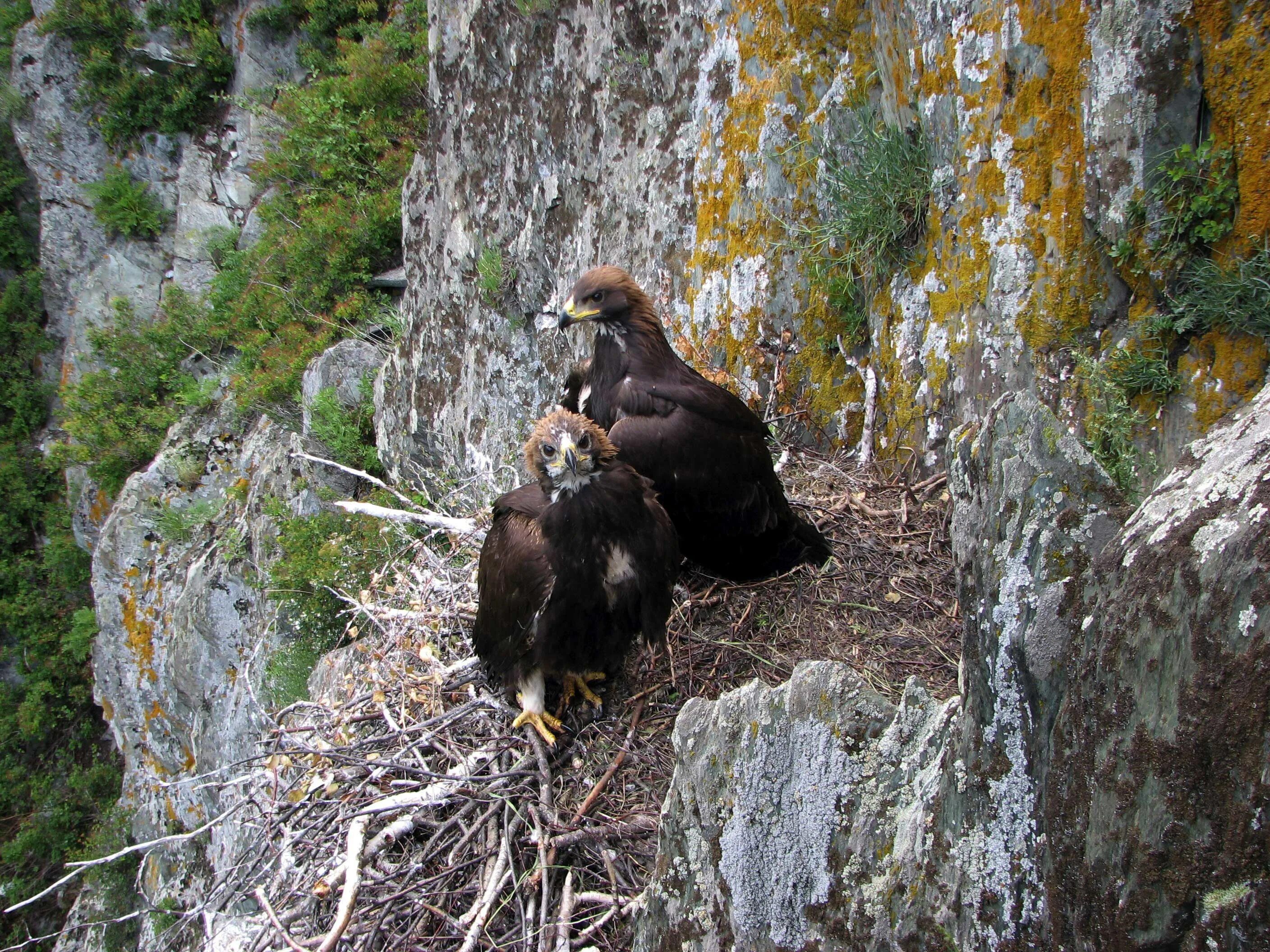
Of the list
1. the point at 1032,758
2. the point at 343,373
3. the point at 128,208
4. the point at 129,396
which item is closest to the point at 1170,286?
the point at 1032,758

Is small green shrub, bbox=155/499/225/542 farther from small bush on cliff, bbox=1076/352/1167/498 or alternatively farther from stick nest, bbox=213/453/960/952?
small bush on cliff, bbox=1076/352/1167/498

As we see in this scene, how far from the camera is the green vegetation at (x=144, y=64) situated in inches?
543

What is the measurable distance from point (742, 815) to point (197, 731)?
9082 mm

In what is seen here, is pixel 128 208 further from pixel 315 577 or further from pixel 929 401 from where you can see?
pixel 929 401

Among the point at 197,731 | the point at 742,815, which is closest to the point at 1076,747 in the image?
the point at 742,815

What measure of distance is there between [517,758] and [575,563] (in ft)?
2.98

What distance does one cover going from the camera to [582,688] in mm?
3424

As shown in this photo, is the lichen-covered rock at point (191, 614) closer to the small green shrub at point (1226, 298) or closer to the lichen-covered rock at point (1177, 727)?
the lichen-covered rock at point (1177, 727)

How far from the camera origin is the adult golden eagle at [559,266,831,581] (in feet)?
11.4

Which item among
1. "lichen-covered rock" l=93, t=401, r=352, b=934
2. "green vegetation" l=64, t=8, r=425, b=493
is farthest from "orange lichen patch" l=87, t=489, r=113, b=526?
"lichen-covered rock" l=93, t=401, r=352, b=934

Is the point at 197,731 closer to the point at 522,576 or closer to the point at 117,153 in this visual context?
the point at 522,576

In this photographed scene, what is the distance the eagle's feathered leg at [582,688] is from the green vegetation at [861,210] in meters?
2.40

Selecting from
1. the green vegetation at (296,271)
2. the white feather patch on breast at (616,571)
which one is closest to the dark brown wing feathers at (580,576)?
the white feather patch on breast at (616,571)

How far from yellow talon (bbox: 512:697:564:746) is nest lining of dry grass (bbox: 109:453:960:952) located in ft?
0.14
